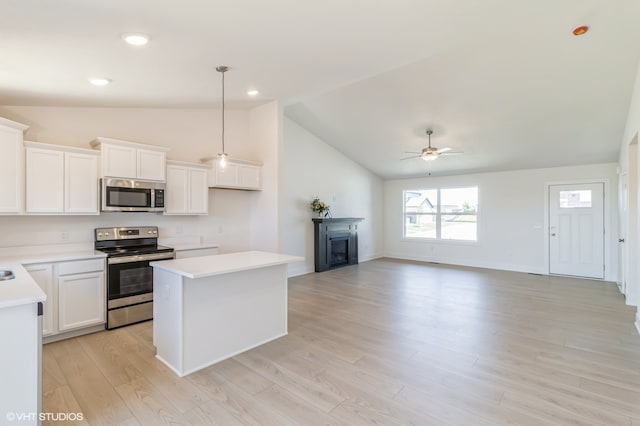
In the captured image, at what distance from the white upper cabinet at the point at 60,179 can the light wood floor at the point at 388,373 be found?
4.77ft

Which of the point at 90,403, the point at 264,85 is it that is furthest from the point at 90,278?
the point at 264,85

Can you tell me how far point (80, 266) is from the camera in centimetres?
342

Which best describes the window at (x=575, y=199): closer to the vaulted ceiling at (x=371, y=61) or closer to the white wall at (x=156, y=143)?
the vaulted ceiling at (x=371, y=61)

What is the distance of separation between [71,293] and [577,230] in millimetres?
8478

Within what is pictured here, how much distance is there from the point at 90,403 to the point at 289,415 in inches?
56.1

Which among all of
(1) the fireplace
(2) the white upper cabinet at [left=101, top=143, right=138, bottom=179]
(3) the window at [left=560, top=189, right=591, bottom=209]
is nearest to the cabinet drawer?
(2) the white upper cabinet at [left=101, top=143, right=138, bottom=179]

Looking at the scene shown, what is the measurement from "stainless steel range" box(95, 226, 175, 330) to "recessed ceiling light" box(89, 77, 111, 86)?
1.75 metres

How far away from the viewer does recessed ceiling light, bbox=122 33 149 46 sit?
238 cm

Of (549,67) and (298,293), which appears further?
(298,293)

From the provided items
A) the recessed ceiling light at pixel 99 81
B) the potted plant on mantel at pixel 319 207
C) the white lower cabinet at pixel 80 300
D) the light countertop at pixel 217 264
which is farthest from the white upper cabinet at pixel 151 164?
the potted plant on mantel at pixel 319 207

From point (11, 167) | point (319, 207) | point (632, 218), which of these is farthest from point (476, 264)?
point (11, 167)

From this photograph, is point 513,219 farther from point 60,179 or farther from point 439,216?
point 60,179

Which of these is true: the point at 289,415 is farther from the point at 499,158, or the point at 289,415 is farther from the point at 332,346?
the point at 499,158

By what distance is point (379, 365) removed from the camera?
9.28 ft
